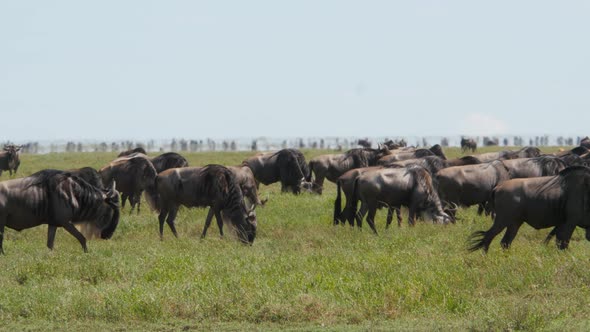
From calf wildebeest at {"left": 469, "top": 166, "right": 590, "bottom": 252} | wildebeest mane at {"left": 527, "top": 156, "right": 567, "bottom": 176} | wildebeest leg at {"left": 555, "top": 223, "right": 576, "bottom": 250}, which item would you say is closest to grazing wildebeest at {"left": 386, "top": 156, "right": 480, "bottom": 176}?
wildebeest mane at {"left": 527, "top": 156, "right": 567, "bottom": 176}

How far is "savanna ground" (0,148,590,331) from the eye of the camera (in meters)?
9.46

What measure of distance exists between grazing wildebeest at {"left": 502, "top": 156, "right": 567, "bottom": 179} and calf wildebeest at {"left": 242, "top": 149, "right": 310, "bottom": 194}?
10150 mm

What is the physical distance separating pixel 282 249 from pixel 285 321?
597 cm

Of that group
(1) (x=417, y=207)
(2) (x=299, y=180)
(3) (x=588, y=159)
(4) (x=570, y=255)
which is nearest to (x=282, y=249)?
(1) (x=417, y=207)

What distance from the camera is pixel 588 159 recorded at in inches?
861

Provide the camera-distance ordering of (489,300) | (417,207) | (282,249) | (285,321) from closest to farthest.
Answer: (285,321), (489,300), (282,249), (417,207)

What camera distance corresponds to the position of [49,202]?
48.6 feet

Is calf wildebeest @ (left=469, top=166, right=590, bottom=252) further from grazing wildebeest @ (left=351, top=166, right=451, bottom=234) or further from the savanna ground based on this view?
grazing wildebeest @ (left=351, top=166, right=451, bottom=234)

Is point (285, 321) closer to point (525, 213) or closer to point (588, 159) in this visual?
point (525, 213)

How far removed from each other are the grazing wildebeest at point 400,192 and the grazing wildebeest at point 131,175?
6.78 meters

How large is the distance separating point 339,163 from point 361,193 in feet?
37.4

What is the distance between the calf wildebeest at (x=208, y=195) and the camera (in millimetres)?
17234

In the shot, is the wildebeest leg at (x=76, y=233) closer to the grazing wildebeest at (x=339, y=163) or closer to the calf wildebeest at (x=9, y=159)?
the grazing wildebeest at (x=339, y=163)

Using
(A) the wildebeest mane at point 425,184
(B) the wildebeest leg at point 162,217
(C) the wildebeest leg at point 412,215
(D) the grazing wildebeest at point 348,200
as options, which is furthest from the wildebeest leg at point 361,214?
(B) the wildebeest leg at point 162,217
